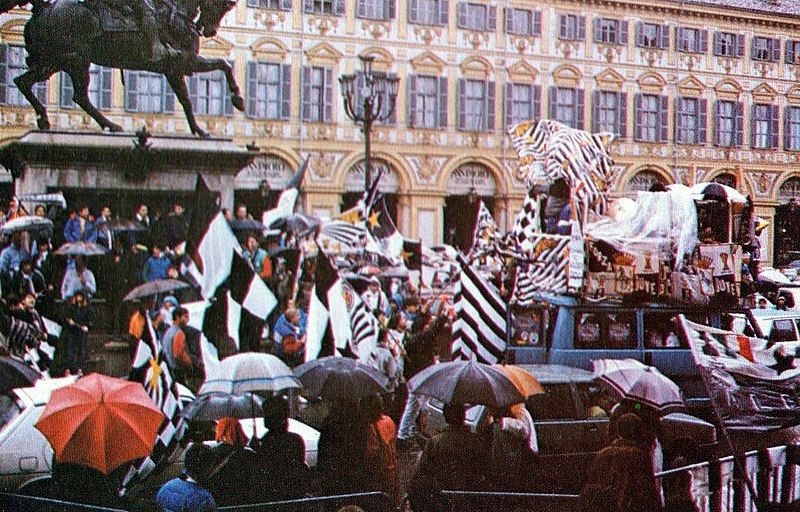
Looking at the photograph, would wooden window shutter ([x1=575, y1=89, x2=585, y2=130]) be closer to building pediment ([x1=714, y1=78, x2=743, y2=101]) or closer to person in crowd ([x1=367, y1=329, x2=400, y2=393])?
building pediment ([x1=714, y1=78, x2=743, y2=101])

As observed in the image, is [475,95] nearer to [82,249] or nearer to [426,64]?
[426,64]

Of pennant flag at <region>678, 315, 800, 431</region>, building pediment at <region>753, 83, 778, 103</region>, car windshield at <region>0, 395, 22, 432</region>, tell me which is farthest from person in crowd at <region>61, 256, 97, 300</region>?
building pediment at <region>753, 83, 778, 103</region>

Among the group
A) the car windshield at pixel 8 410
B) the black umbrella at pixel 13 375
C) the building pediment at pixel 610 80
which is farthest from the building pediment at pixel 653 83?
the car windshield at pixel 8 410

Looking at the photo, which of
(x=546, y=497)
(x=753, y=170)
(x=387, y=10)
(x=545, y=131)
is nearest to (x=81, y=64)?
(x=387, y=10)

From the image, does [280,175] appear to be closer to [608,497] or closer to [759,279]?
[608,497]

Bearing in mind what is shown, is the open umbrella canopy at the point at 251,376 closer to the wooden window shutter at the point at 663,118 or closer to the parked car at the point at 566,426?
the parked car at the point at 566,426

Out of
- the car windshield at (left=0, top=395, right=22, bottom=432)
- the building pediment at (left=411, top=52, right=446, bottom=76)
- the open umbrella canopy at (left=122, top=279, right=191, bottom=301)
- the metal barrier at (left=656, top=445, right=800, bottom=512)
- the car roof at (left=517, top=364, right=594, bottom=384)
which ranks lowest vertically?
the metal barrier at (left=656, top=445, right=800, bottom=512)

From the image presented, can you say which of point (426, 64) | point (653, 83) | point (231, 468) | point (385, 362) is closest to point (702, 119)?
point (653, 83)
